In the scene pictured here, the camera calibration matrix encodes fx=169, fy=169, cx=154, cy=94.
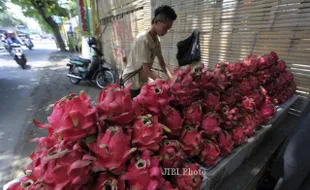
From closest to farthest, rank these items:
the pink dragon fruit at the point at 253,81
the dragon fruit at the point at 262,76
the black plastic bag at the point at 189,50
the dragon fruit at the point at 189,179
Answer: the dragon fruit at the point at 189,179, the pink dragon fruit at the point at 253,81, the dragon fruit at the point at 262,76, the black plastic bag at the point at 189,50

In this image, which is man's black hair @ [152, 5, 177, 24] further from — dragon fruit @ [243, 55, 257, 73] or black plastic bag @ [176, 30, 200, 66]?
black plastic bag @ [176, 30, 200, 66]

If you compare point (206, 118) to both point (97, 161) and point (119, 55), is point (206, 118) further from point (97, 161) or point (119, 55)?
point (119, 55)

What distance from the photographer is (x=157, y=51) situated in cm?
233

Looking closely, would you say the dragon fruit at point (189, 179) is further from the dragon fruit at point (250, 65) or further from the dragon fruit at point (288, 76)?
the dragon fruit at point (288, 76)

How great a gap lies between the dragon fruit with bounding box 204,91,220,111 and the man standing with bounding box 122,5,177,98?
839mm

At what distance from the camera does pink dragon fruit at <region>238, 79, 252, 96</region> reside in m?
1.42

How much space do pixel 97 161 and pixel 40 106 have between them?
4.53m

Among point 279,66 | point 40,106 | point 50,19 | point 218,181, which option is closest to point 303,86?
point 279,66

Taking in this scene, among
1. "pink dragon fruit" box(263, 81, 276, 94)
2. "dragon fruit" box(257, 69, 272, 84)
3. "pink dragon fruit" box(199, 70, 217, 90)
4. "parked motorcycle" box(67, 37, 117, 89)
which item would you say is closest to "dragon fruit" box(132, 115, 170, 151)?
"pink dragon fruit" box(199, 70, 217, 90)

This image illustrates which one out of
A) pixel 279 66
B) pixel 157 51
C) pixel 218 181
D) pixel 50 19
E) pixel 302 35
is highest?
pixel 50 19

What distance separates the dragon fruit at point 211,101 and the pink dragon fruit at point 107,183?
0.68m

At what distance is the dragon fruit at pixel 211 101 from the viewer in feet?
3.48

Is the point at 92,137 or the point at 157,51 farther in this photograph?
the point at 157,51

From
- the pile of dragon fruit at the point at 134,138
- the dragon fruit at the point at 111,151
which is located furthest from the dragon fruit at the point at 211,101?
the dragon fruit at the point at 111,151
